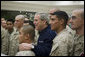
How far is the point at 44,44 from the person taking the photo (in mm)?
1044

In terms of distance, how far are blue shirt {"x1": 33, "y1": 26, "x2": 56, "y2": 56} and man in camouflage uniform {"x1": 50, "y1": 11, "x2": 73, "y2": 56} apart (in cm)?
6

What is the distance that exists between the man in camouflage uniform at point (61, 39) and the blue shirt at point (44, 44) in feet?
0.20

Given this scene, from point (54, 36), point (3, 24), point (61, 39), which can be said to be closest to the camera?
point (61, 39)

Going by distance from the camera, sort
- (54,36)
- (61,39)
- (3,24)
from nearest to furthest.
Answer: (61,39) < (54,36) < (3,24)

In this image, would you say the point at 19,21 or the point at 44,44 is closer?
the point at 44,44

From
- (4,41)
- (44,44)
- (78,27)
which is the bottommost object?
(4,41)

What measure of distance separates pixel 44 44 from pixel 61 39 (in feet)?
0.46

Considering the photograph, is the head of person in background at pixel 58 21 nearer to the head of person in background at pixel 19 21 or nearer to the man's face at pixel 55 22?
the man's face at pixel 55 22

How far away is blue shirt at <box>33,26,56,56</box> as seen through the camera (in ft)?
3.35

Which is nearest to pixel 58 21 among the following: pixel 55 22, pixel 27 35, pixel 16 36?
pixel 55 22

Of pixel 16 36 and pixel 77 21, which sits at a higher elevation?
pixel 77 21

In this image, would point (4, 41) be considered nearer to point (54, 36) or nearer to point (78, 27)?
point (54, 36)

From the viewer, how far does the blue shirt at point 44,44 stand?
3.35 feet

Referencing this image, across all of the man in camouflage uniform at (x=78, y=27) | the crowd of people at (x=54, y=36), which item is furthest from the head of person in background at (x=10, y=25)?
the man in camouflage uniform at (x=78, y=27)
